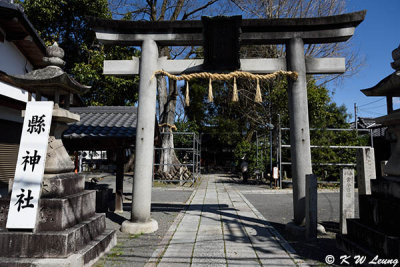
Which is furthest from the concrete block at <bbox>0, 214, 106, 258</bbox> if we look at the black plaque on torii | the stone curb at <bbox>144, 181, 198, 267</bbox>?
the black plaque on torii

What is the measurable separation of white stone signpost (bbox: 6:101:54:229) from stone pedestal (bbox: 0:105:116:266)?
20 centimetres

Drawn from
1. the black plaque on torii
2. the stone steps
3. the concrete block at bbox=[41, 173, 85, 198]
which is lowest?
the stone steps

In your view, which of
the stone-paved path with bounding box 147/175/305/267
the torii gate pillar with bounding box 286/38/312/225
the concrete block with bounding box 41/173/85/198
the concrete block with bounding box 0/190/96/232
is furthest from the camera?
the torii gate pillar with bounding box 286/38/312/225

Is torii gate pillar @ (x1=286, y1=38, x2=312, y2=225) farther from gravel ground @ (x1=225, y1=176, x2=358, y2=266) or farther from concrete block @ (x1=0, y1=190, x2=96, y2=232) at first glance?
concrete block @ (x1=0, y1=190, x2=96, y2=232)

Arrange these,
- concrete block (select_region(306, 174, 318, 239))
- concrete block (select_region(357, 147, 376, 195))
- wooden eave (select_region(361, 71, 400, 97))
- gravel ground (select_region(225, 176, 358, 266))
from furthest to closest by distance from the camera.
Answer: concrete block (select_region(357, 147, 376, 195)), concrete block (select_region(306, 174, 318, 239)), gravel ground (select_region(225, 176, 358, 266)), wooden eave (select_region(361, 71, 400, 97))

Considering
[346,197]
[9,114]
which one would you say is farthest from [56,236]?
[9,114]

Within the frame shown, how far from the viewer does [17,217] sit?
3459mm

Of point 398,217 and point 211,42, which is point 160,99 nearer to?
point 211,42

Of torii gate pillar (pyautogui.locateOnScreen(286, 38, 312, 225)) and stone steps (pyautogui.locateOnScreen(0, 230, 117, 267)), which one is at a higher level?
torii gate pillar (pyautogui.locateOnScreen(286, 38, 312, 225))

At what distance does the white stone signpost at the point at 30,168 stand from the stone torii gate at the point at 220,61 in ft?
6.85

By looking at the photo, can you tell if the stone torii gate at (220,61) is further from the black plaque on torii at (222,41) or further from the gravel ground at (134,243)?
the gravel ground at (134,243)

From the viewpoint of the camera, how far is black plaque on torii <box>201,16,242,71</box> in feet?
18.0

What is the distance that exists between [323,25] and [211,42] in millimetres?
2681

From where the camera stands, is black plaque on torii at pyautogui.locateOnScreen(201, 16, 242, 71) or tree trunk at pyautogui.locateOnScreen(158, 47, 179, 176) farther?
tree trunk at pyautogui.locateOnScreen(158, 47, 179, 176)
